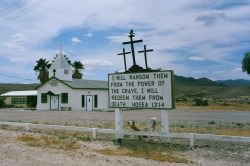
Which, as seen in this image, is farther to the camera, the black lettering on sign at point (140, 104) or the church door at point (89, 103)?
the church door at point (89, 103)

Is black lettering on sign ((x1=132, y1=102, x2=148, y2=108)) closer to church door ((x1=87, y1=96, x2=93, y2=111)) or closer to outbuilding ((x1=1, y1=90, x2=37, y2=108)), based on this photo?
church door ((x1=87, y1=96, x2=93, y2=111))

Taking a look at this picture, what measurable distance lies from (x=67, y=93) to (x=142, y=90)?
32.8m

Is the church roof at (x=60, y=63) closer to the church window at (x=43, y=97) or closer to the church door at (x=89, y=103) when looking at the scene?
the church window at (x=43, y=97)

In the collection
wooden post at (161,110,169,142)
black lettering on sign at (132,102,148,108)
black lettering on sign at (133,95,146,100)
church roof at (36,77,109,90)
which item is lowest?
wooden post at (161,110,169,142)

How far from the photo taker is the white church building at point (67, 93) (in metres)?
43.5

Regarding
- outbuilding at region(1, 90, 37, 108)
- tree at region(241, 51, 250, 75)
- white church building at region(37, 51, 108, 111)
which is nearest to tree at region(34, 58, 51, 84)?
outbuilding at region(1, 90, 37, 108)

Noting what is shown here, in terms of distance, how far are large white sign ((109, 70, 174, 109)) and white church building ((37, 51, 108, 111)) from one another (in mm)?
30243

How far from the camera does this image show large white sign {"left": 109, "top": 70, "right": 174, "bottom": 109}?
11977 mm

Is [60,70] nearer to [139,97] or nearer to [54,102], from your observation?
[54,102]

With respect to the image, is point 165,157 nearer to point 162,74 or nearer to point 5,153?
point 162,74

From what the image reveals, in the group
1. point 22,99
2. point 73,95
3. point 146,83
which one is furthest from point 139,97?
point 22,99

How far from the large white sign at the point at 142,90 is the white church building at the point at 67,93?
30243 mm

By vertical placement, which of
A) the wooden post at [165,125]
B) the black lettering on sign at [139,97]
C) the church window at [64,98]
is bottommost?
the wooden post at [165,125]

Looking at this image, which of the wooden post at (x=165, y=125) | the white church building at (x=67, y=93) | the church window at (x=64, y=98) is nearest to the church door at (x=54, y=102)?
the white church building at (x=67, y=93)
